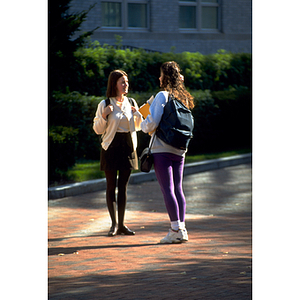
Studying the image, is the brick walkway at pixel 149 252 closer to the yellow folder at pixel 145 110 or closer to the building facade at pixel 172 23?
the yellow folder at pixel 145 110

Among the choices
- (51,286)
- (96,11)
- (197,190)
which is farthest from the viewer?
(96,11)

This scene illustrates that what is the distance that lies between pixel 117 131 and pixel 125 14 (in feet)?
52.8

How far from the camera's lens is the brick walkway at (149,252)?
4684mm

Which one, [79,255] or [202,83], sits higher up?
[202,83]

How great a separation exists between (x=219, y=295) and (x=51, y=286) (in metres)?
1.46

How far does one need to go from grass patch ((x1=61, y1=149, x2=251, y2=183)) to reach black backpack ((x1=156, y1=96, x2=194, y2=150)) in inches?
199

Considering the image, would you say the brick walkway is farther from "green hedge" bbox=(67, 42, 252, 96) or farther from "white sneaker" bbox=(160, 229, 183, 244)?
"green hedge" bbox=(67, 42, 252, 96)

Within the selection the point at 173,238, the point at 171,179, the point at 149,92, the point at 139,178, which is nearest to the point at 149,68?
the point at 149,92

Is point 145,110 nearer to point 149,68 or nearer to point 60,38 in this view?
point 60,38

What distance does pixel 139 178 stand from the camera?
471 inches

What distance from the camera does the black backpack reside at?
620cm
